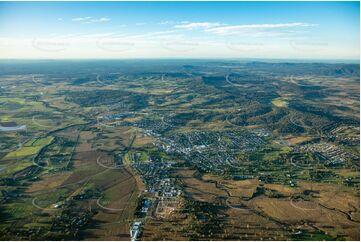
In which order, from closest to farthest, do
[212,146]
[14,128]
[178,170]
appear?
[178,170] → [212,146] → [14,128]

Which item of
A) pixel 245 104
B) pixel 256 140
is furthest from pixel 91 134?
pixel 245 104

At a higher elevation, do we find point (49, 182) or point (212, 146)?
point (49, 182)

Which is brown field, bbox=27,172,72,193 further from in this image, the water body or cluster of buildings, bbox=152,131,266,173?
the water body

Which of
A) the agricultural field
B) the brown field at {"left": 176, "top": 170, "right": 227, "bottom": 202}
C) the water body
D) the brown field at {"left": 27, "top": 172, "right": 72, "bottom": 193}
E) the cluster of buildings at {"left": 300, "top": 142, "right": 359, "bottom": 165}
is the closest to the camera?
the agricultural field

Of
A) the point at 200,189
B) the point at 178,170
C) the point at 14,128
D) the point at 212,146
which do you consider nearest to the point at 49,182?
the point at 178,170

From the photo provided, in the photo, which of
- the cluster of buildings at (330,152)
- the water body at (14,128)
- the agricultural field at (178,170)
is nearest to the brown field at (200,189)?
the agricultural field at (178,170)

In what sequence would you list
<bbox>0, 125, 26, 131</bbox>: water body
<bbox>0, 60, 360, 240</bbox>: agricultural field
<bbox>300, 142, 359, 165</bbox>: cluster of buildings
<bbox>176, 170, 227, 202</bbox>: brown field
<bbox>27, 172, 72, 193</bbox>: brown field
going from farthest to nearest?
1. <bbox>0, 125, 26, 131</bbox>: water body
2. <bbox>300, 142, 359, 165</bbox>: cluster of buildings
3. <bbox>27, 172, 72, 193</bbox>: brown field
4. <bbox>176, 170, 227, 202</bbox>: brown field
5. <bbox>0, 60, 360, 240</bbox>: agricultural field

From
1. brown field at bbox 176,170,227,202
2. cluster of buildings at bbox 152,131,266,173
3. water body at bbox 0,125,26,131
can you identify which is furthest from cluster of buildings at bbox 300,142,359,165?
water body at bbox 0,125,26,131

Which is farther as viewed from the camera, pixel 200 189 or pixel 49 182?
pixel 49 182

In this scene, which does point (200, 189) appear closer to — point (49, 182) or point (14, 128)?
point (49, 182)
